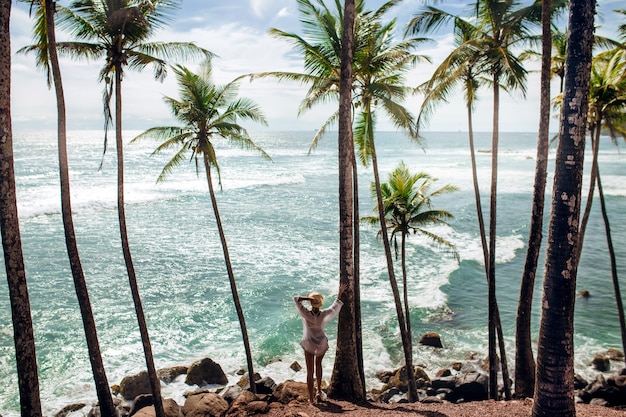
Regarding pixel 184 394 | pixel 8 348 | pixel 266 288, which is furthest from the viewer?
pixel 266 288

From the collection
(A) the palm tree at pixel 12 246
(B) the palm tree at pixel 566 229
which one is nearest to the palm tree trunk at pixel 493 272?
(B) the palm tree at pixel 566 229

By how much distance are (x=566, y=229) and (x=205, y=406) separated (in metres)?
9.50

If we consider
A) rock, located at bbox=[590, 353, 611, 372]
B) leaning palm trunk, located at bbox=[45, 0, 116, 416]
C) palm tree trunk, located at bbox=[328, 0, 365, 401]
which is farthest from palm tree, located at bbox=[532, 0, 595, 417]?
rock, located at bbox=[590, 353, 611, 372]

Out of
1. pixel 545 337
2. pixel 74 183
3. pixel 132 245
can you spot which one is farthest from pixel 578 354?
pixel 74 183

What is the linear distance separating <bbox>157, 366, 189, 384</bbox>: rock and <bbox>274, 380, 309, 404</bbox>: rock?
7795mm

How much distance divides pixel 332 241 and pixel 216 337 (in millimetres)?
15233

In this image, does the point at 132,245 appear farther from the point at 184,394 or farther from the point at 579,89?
the point at 579,89

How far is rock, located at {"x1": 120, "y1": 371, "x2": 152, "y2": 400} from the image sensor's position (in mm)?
14609

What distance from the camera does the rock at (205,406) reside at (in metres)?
11.0

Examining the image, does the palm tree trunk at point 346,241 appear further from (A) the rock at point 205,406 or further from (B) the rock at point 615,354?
(B) the rock at point 615,354

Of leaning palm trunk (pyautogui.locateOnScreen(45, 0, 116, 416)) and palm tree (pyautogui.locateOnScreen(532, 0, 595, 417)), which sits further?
leaning palm trunk (pyautogui.locateOnScreen(45, 0, 116, 416))

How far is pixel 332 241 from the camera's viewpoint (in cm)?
3294

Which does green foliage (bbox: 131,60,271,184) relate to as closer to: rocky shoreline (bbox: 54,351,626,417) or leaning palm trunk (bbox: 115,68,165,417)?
leaning palm trunk (bbox: 115,68,165,417)

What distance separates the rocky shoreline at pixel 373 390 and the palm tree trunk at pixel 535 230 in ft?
9.89
